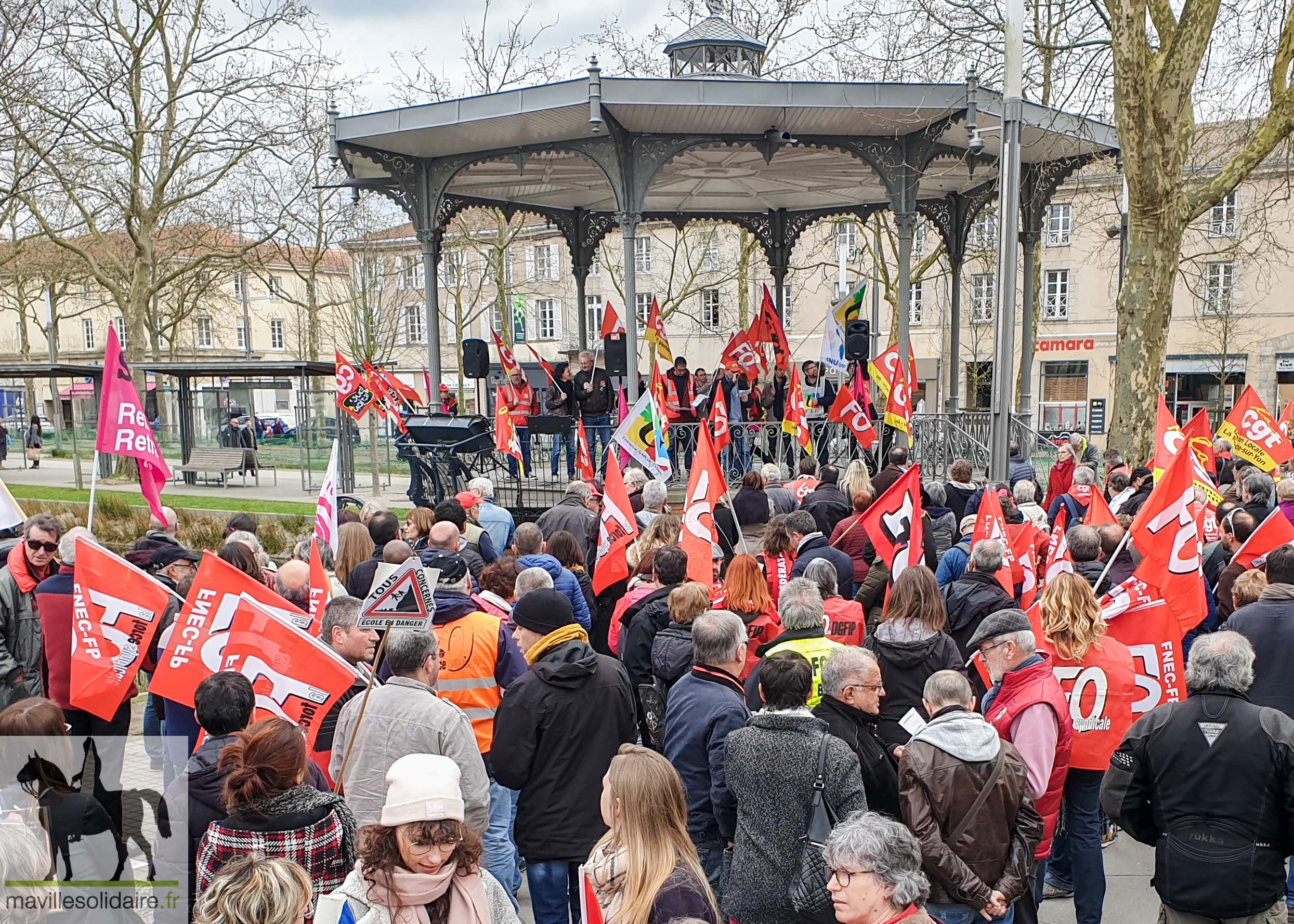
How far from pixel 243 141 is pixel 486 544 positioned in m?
20.7

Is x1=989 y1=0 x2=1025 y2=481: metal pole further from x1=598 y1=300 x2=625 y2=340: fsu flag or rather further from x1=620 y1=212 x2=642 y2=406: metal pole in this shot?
x1=598 y1=300 x2=625 y2=340: fsu flag

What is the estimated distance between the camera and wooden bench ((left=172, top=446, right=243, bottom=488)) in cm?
2347

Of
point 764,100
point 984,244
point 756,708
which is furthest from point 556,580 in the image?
point 984,244

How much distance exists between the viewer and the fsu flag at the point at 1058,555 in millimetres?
6062

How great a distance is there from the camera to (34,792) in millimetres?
3680

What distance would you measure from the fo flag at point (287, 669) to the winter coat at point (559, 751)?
0.83 m

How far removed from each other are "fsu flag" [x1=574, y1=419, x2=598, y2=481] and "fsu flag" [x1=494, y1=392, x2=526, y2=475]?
32.3 inches

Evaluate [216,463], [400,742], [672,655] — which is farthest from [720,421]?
[216,463]

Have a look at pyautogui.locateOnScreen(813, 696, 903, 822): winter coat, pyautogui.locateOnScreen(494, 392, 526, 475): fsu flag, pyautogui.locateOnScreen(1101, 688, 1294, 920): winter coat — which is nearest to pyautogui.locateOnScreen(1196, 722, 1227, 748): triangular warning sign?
pyautogui.locateOnScreen(1101, 688, 1294, 920): winter coat

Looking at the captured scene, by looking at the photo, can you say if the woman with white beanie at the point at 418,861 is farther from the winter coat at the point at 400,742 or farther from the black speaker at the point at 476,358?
the black speaker at the point at 476,358

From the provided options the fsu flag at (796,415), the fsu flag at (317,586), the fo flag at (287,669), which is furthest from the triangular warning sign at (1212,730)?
the fsu flag at (796,415)

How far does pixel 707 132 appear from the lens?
45.5 ft

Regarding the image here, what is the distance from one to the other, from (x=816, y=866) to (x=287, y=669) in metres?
2.51

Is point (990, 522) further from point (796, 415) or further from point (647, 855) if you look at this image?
point (796, 415)
